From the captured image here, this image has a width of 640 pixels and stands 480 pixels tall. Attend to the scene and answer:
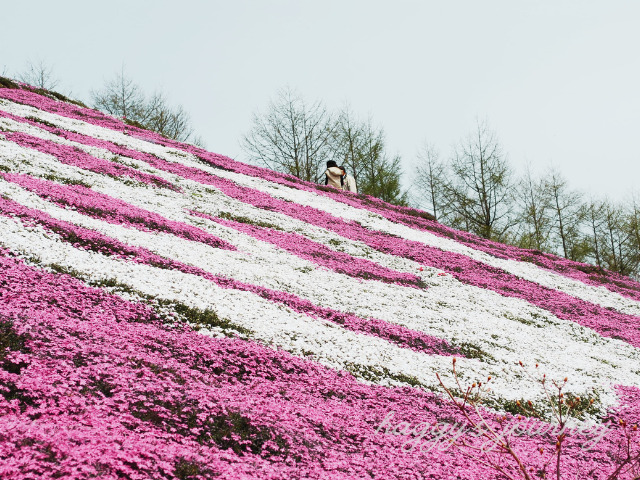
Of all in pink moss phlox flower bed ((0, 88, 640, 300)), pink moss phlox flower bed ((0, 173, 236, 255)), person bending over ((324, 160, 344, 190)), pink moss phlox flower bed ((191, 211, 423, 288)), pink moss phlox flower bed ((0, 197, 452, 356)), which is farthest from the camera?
person bending over ((324, 160, 344, 190))

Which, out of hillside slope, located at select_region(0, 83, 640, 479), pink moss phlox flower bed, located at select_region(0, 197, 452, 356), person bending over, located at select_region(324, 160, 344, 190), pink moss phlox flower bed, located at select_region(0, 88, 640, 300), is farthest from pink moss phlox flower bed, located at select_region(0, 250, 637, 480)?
person bending over, located at select_region(324, 160, 344, 190)

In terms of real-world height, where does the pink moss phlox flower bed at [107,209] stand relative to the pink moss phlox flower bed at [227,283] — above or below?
above

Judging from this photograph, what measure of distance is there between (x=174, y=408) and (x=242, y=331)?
3959 mm

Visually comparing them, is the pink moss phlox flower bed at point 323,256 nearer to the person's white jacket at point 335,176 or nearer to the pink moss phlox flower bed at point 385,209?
the pink moss phlox flower bed at point 385,209

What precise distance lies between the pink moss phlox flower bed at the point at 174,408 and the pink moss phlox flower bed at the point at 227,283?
294cm

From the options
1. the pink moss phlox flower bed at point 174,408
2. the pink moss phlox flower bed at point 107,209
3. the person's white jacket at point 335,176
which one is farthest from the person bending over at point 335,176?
the pink moss phlox flower bed at point 174,408

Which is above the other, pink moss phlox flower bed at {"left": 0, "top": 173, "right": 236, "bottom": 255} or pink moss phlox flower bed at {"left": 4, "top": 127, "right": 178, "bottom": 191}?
pink moss phlox flower bed at {"left": 4, "top": 127, "right": 178, "bottom": 191}

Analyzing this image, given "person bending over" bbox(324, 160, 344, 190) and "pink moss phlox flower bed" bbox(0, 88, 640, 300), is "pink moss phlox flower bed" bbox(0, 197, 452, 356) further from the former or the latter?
"person bending over" bbox(324, 160, 344, 190)

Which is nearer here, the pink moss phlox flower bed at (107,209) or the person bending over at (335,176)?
the pink moss phlox flower bed at (107,209)

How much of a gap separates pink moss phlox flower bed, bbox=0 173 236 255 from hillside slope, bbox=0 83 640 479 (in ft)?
0.36

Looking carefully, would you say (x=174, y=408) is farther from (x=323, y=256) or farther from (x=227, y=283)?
(x=323, y=256)

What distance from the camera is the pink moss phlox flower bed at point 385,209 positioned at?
3009cm

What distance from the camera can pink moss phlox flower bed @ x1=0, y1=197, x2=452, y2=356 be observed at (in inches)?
494

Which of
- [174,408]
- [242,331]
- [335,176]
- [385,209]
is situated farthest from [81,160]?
[385,209]
